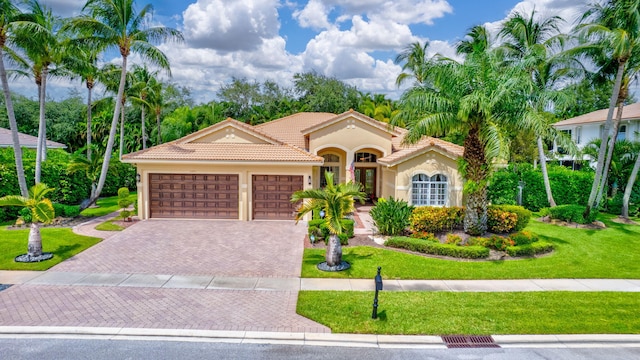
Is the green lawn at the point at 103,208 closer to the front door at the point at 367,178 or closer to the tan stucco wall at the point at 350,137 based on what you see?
the tan stucco wall at the point at 350,137

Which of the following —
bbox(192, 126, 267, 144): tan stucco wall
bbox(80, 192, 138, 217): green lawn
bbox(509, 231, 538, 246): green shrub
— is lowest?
bbox(509, 231, 538, 246): green shrub

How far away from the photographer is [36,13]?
1828cm

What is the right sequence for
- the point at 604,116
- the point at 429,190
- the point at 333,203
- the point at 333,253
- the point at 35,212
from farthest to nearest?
the point at 604,116 → the point at 429,190 → the point at 35,212 → the point at 333,253 → the point at 333,203

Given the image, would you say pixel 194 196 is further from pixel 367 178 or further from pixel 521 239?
pixel 521 239

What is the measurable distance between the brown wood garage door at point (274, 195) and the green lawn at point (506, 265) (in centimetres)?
587

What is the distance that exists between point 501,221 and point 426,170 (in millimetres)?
5144

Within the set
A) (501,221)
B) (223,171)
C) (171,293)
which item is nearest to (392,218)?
(501,221)

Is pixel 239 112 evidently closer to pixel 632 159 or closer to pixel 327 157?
pixel 327 157

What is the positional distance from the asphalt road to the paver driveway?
4372 mm

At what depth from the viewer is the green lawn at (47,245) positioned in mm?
13220

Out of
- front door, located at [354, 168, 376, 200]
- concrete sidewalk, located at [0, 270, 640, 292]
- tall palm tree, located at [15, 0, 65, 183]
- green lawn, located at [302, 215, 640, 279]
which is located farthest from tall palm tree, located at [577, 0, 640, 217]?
tall palm tree, located at [15, 0, 65, 183]

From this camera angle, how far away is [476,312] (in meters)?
10.3

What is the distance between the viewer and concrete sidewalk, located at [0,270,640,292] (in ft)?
38.8

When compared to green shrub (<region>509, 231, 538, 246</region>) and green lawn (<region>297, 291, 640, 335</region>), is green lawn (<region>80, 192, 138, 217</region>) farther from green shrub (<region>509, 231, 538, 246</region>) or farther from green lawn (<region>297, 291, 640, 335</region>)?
green shrub (<region>509, 231, 538, 246</region>)
